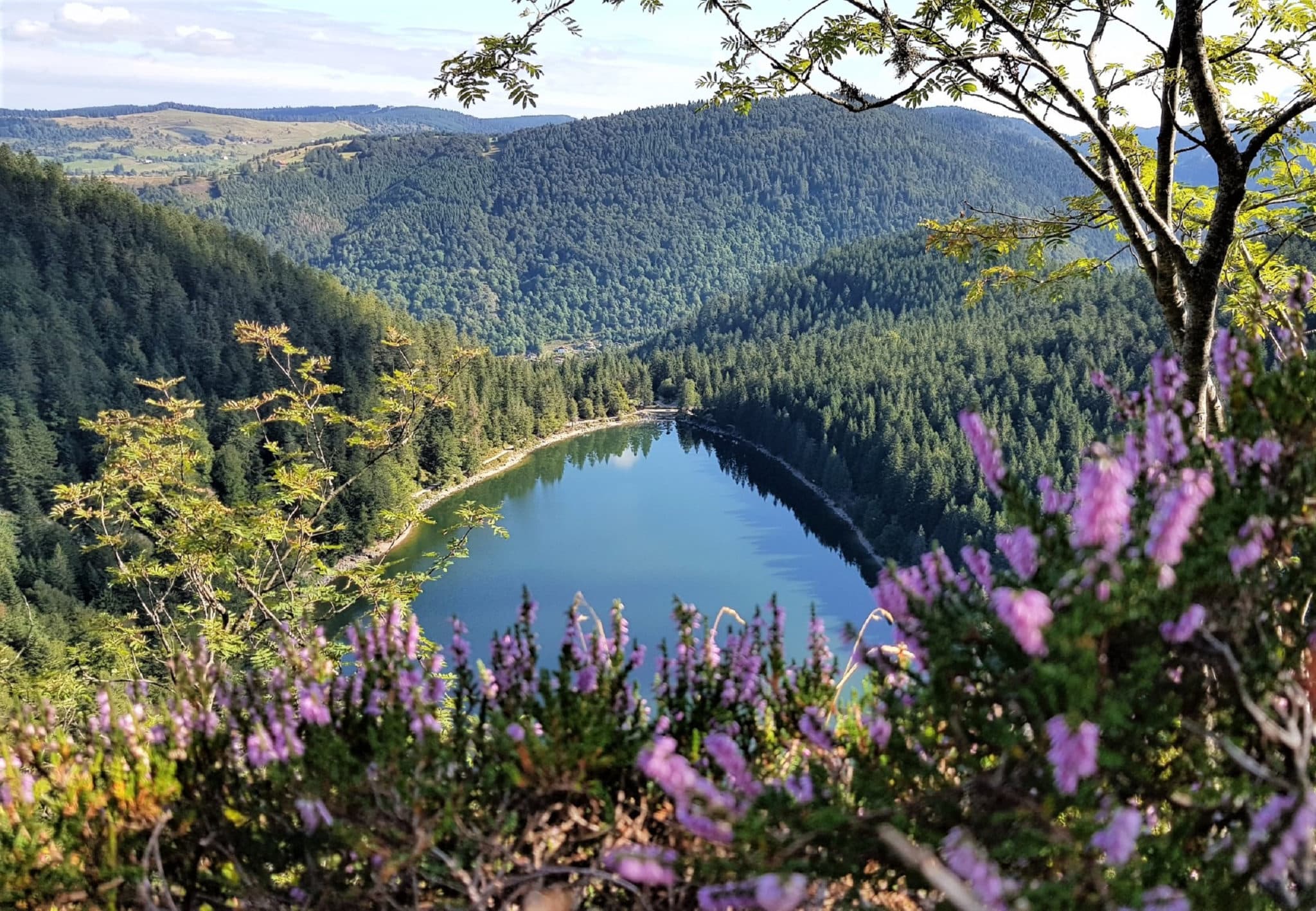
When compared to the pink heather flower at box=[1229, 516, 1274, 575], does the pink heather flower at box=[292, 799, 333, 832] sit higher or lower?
lower

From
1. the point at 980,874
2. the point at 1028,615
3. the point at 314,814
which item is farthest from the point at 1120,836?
the point at 314,814

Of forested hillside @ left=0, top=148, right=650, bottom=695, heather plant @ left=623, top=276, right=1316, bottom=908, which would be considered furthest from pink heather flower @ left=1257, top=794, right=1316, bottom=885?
forested hillside @ left=0, top=148, right=650, bottom=695

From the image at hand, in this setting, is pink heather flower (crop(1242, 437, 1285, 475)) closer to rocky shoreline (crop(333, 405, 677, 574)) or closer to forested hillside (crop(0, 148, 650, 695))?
rocky shoreline (crop(333, 405, 677, 574))

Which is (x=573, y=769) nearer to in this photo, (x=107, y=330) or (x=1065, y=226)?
(x=1065, y=226)

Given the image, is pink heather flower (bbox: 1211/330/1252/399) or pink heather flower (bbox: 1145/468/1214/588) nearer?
pink heather flower (bbox: 1145/468/1214/588)

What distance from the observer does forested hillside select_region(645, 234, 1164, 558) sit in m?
52.6

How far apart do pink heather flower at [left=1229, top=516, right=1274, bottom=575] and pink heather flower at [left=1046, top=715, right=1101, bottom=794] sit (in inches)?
20.0

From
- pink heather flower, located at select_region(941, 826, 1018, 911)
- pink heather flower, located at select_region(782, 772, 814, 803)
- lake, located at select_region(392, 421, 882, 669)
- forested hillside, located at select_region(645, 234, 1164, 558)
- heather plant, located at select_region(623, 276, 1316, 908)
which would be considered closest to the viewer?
pink heather flower, located at select_region(941, 826, 1018, 911)

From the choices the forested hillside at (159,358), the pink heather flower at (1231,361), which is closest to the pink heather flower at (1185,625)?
the pink heather flower at (1231,361)

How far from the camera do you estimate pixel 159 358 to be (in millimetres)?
71250

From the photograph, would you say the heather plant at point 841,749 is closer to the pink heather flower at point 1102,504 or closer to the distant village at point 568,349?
the pink heather flower at point 1102,504

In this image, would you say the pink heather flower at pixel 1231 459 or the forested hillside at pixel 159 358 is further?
the forested hillside at pixel 159 358

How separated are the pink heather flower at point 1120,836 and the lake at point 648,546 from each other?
98.3ft

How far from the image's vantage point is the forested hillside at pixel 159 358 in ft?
165
